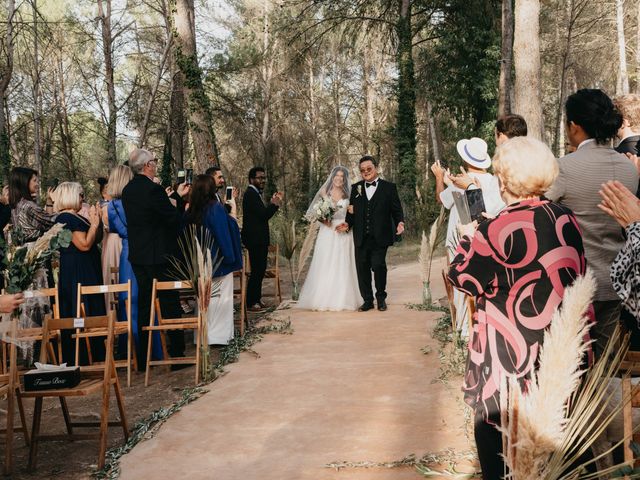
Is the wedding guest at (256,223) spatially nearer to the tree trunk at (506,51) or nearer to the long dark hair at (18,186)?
the long dark hair at (18,186)

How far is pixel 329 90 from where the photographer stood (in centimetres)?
3375

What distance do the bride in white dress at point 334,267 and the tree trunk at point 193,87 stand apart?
3.51 meters

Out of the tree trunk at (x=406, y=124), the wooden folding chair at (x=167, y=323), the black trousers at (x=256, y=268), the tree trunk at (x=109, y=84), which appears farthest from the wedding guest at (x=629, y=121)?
the tree trunk at (x=109, y=84)

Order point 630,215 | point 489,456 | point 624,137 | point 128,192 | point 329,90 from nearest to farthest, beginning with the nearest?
point 630,215, point 489,456, point 624,137, point 128,192, point 329,90

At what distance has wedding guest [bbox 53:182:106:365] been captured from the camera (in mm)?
7250

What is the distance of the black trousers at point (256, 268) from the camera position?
10359 mm

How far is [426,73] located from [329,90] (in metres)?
10.5

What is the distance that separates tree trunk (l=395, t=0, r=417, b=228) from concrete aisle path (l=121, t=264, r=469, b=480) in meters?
14.0

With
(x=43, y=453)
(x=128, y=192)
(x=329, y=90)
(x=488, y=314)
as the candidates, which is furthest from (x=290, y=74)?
(x=488, y=314)

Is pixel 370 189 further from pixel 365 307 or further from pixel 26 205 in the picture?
pixel 26 205

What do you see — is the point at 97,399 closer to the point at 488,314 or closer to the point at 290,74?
the point at 488,314

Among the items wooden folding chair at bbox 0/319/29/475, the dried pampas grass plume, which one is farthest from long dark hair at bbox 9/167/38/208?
the dried pampas grass plume

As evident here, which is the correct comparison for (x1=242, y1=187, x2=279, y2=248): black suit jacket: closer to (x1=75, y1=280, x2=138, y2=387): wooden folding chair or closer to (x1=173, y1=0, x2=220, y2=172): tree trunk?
(x1=173, y1=0, x2=220, y2=172): tree trunk

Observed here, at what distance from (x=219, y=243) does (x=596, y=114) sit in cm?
522
